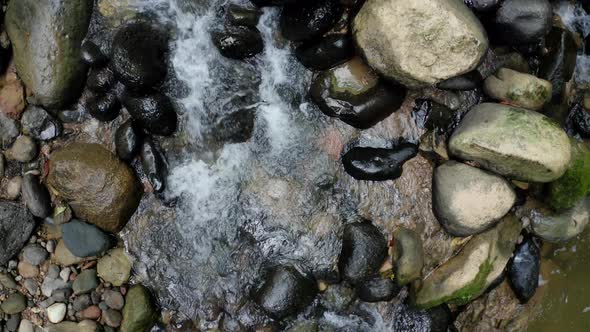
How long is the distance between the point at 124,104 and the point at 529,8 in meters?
3.93

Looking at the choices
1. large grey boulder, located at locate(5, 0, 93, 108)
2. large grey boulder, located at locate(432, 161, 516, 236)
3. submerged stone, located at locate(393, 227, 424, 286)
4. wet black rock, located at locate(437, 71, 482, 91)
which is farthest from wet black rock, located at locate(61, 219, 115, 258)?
wet black rock, located at locate(437, 71, 482, 91)

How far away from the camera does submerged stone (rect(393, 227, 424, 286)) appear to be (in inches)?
201

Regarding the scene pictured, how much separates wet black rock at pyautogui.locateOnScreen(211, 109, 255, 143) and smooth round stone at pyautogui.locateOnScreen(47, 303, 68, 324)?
219 cm

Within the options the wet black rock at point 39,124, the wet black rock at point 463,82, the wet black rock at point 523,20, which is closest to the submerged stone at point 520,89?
the wet black rock at point 463,82

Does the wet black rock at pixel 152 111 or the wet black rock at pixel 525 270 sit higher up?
the wet black rock at pixel 152 111

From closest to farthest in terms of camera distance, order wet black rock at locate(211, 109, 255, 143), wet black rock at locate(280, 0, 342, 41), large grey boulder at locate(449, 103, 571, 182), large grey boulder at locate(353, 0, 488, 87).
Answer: large grey boulder at locate(353, 0, 488, 87) < large grey boulder at locate(449, 103, 571, 182) < wet black rock at locate(280, 0, 342, 41) < wet black rock at locate(211, 109, 255, 143)

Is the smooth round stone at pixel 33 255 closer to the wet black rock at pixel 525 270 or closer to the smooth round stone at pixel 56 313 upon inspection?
the smooth round stone at pixel 56 313

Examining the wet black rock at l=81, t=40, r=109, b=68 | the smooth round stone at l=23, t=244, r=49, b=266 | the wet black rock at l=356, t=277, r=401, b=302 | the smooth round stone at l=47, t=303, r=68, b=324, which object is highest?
the wet black rock at l=81, t=40, r=109, b=68

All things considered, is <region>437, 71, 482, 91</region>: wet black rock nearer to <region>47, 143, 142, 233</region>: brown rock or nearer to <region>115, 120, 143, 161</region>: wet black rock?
<region>115, 120, 143, 161</region>: wet black rock

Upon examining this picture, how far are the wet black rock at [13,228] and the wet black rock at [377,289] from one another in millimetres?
3223

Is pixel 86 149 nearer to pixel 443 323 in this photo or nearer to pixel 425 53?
pixel 425 53

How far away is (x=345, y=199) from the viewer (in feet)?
17.3

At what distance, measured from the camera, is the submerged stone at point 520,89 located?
5.15 metres

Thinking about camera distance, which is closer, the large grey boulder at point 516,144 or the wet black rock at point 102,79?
the large grey boulder at point 516,144
